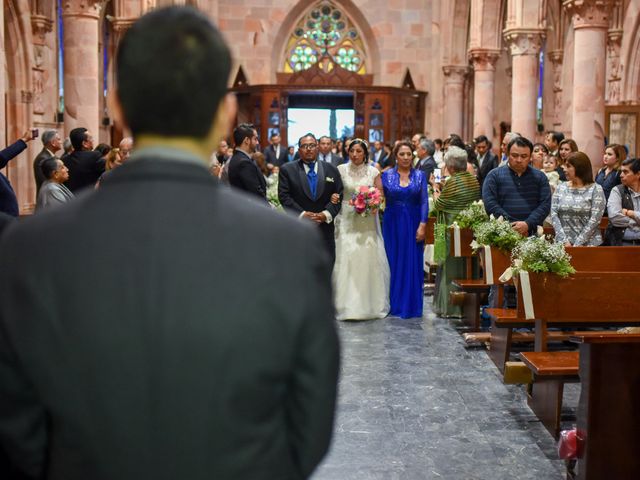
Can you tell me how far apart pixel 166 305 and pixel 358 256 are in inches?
326

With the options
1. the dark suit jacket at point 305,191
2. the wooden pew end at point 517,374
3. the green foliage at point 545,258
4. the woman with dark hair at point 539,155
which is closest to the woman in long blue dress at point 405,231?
the dark suit jacket at point 305,191

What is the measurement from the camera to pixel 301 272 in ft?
5.60

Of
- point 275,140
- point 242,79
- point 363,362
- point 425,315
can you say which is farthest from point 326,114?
point 363,362

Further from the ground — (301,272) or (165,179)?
(165,179)

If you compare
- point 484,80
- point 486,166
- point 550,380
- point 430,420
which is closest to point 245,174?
point 430,420

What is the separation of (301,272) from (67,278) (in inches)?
17.4

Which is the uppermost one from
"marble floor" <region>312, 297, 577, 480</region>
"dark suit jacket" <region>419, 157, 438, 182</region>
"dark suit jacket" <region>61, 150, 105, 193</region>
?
"dark suit jacket" <region>61, 150, 105, 193</region>

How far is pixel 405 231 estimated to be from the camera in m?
10.0

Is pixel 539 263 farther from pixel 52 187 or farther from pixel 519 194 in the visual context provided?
pixel 52 187

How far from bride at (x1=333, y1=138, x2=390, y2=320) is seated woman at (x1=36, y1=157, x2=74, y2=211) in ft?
10.8

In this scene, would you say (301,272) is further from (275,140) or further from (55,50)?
(55,50)

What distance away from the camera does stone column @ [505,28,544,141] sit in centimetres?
1675

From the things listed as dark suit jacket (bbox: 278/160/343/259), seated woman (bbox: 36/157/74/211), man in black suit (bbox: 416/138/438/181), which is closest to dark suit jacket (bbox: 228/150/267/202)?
dark suit jacket (bbox: 278/160/343/259)

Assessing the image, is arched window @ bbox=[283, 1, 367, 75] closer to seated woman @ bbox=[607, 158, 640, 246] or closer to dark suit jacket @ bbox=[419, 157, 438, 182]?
dark suit jacket @ bbox=[419, 157, 438, 182]
